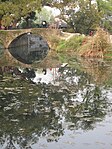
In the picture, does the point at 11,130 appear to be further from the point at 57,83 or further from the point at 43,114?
the point at 57,83

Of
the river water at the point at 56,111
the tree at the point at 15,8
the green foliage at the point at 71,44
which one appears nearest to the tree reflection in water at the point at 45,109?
the river water at the point at 56,111

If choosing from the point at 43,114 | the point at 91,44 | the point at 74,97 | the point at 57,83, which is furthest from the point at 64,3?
the point at 43,114

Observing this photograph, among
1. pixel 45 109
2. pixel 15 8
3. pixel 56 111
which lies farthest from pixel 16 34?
pixel 56 111

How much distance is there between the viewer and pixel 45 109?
14.4m

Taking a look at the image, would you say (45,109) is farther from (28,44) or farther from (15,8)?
(28,44)

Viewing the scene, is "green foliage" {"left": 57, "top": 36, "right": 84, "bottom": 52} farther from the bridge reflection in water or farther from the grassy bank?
the bridge reflection in water

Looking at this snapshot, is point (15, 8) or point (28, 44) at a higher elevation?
point (15, 8)

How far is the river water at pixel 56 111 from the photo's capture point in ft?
36.2

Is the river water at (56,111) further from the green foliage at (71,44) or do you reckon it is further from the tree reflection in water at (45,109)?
the green foliage at (71,44)

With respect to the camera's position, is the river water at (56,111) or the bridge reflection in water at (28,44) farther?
the bridge reflection in water at (28,44)

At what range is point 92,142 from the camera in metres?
10.8

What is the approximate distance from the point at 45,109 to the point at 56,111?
0.45 meters

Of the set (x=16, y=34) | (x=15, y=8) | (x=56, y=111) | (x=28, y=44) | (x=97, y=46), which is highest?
(x=15, y=8)

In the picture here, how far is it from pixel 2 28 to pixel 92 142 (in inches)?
1808
